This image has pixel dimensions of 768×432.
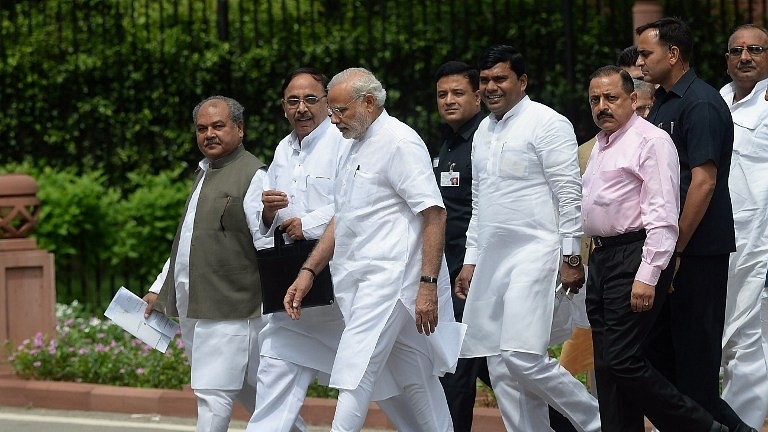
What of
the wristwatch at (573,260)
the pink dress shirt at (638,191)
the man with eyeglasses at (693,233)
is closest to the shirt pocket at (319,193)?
the wristwatch at (573,260)

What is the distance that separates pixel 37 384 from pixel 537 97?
4.26 meters

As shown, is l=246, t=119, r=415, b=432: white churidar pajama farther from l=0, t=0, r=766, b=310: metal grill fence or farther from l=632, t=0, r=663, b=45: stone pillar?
l=0, t=0, r=766, b=310: metal grill fence

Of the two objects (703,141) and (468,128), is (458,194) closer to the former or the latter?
(468,128)

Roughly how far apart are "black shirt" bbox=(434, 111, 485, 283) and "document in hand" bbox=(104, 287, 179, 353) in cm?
149

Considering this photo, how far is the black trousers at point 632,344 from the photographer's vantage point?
6.36 m

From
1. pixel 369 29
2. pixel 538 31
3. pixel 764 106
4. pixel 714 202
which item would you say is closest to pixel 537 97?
pixel 538 31

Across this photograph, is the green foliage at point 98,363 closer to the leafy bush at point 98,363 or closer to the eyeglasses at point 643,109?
the leafy bush at point 98,363

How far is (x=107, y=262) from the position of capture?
12719 mm

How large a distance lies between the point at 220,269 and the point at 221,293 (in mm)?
115

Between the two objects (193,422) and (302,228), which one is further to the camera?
(193,422)

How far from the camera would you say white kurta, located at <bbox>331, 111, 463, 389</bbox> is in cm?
657

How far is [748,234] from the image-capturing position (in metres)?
7.43

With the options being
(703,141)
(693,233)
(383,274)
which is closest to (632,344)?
(693,233)

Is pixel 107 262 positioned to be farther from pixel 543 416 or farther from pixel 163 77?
pixel 543 416
